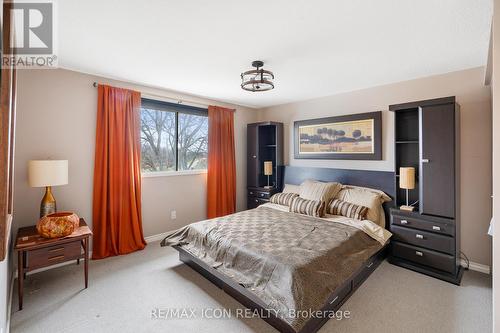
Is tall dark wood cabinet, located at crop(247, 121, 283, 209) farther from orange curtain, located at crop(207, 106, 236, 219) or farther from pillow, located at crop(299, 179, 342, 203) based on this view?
pillow, located at crop(299, 179, 342, 203)

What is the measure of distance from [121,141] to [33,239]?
1.46 m

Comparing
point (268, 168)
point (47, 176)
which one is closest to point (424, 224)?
point (268, 168)

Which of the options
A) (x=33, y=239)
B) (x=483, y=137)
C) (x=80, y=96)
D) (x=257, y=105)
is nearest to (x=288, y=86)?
(x=257, y=105)

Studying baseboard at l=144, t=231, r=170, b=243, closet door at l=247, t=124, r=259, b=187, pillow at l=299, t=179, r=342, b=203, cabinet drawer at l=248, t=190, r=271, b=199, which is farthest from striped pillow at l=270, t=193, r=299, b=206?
baseboard at l=144, t=231, r=170, b=243

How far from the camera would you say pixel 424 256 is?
268 cm

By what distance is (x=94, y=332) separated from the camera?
1.81 m

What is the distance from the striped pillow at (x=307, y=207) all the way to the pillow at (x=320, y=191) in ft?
0.32

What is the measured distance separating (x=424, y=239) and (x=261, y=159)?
2.90m

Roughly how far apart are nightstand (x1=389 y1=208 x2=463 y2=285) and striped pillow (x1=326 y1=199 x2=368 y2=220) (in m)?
0.37

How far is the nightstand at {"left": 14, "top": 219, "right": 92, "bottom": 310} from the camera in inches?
80.7

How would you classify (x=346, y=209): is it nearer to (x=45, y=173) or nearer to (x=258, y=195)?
(x=258, y=195)

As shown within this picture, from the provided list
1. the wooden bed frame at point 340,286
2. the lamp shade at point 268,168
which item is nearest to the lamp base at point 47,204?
the wooden bed frame at point 340,286

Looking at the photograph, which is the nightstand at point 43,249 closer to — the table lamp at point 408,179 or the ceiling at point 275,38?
the ceiling at point 275,38

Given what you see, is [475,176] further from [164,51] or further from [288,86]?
[164,51]
